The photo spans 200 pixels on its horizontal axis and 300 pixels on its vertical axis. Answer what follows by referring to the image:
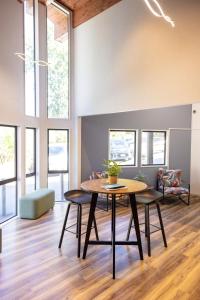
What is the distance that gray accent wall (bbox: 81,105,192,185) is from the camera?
6.05 meters

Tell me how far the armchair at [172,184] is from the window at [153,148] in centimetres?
43

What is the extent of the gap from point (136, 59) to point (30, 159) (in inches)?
126

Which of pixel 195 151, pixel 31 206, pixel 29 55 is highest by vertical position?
pixel 29 55

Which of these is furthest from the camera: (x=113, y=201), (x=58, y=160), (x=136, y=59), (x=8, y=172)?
(x=58, y=160)

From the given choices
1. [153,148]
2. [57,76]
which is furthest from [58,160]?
[153,148]

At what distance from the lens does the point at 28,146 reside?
5094 mm

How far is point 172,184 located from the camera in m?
6.23

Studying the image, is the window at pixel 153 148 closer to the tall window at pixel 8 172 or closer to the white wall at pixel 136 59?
the white wall at pixel 136 59

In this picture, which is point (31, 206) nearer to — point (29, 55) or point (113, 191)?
point (113, 191)

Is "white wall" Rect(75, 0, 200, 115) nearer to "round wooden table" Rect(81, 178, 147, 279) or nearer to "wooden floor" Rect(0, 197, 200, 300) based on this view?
"round wooden table" Rect(81, 178, 147, 279)

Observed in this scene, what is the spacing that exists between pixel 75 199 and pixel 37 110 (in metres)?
2.80

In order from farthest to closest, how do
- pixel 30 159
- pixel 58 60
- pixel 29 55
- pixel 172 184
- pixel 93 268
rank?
pixel 172 184 < pixel 58 60 < pixel 30 159 < pixel 29 55 < pixel 93 268

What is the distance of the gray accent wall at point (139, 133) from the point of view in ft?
19.8

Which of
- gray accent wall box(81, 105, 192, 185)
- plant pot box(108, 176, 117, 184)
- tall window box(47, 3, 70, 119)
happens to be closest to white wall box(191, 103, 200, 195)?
gray accent wall box(81, 105, 192, 185)
